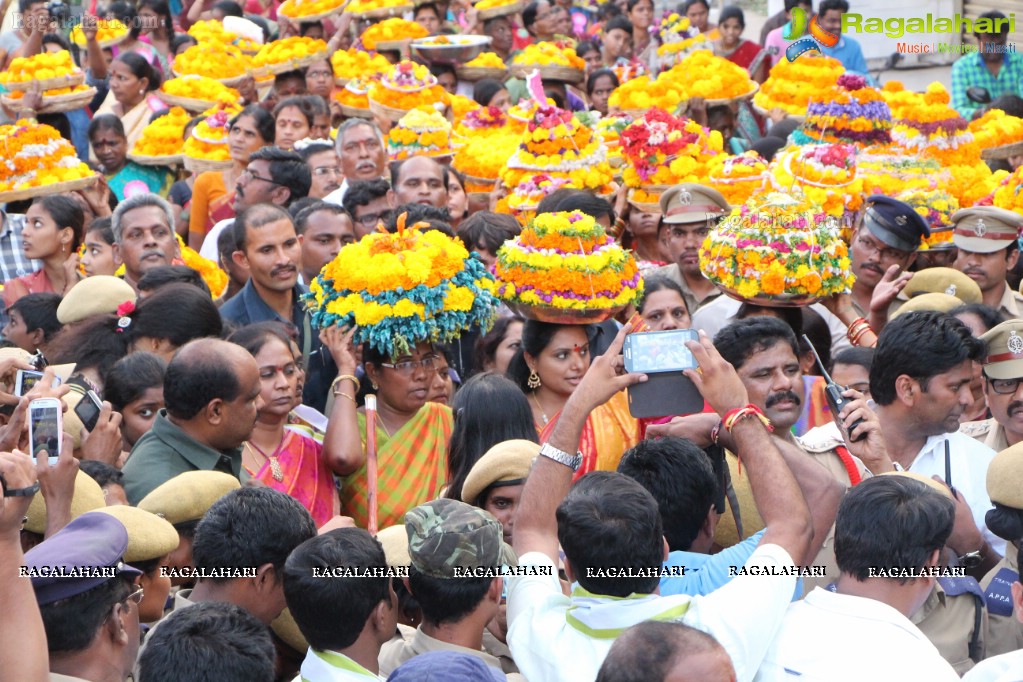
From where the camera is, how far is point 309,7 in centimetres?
1393

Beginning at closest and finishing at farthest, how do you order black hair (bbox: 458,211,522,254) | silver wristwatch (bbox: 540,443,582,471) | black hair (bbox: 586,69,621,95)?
silver wristwatch (bbox: 540,443,582,471)
black hair (bbox: 458,211,522,254)
black hair (bbox: 586,69,621,95)

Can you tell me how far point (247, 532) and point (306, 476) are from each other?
1517 mm

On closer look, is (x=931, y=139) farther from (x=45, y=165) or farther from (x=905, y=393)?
(x=45, y=165)

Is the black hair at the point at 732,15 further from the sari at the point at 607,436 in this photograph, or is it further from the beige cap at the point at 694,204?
the sari at the point at 607,436

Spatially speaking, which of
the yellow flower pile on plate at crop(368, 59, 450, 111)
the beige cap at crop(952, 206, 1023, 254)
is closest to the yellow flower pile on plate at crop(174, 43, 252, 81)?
the yellow flower pile on plate at crop(368, 59, 450, 111)

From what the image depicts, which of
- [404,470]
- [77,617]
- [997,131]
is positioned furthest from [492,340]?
[997,131]

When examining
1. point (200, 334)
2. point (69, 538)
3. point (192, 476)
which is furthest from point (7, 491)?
point (200, 334)

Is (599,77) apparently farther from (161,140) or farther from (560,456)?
(560,456)

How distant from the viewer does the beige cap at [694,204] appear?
7973mm

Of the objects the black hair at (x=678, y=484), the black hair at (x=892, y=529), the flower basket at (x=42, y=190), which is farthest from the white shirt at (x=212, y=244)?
the black hair at (x=892, y=529)

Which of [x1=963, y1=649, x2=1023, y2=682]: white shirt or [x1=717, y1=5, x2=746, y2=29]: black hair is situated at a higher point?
[x1=963, y1=649, x2=1023, y2=682]: white shirt

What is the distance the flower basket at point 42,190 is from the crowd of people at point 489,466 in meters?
0.22

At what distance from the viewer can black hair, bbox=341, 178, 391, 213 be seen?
354 inches

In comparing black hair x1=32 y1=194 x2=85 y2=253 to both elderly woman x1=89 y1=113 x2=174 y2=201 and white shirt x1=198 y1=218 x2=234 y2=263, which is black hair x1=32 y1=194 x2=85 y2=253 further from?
elderly woman x1=89 y1=113 x2=174 y2=201
